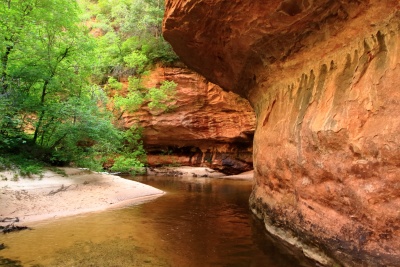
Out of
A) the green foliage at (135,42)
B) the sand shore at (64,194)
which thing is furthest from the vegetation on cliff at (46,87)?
the green foliage at (135,42)

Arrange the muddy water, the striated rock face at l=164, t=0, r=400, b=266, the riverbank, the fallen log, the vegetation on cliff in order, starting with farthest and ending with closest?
the riverbank, the vegetation on cliff, the fallen log, the muddy water, the striated rock face at l=164, t=0, r=400, b=266

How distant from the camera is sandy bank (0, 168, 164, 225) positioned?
745cm

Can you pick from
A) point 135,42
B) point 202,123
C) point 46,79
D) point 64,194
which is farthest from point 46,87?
point 135,42

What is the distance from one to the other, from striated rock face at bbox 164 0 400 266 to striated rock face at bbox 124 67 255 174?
1290 centimetres

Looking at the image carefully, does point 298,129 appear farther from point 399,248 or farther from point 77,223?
point 77,223

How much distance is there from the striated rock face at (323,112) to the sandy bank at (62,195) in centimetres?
527

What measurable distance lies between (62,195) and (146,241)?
4.27 m

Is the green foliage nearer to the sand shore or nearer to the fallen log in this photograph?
the sand shore

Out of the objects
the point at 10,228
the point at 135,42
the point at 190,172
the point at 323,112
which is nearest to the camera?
the point at 323,112

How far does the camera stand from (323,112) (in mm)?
Answer: 5109

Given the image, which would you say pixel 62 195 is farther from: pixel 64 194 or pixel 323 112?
pixel 323 112

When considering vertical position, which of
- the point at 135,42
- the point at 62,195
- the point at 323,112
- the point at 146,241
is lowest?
the point at 146,241

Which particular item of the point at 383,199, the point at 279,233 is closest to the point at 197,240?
the point at 279,233

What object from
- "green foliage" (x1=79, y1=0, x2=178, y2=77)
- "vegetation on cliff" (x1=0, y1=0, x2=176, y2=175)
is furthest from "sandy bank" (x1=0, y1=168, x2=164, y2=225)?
"green foliage" (x1=79, y1=0, x2=178, y2=77)
